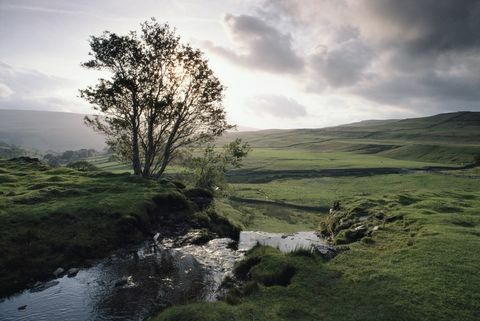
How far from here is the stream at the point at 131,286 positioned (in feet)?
61.7

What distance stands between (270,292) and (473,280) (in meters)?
11.9

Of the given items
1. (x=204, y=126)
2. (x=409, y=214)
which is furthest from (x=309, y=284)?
(x=204, y=126)

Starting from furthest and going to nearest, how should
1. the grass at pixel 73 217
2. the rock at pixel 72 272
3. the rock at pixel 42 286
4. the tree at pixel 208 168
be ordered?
the tree at pixel 208 168 → the grass at pixel 73 217 → the rock at pixel 72 272 → the rock at pixel 42 286

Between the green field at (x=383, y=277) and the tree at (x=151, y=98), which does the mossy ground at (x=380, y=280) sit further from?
the tree at (x=151, y=98)

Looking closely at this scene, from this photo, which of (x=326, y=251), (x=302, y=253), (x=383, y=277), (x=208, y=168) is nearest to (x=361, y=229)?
(x=326, y=251)

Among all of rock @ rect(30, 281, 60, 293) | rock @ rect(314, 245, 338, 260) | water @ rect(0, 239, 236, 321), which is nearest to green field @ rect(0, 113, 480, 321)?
rock @ rect(314, 245, 338, 260)

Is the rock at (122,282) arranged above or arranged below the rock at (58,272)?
below

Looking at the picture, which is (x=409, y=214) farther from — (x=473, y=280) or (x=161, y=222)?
(x=161, y=222)

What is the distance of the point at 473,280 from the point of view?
1973 cm

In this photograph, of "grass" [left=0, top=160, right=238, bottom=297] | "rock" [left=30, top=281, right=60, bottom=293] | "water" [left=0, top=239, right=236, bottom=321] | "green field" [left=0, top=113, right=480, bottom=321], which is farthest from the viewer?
"grass" [left=0, top=160, right=238, bottom=297]

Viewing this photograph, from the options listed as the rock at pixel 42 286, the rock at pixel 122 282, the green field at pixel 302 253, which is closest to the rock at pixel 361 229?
the green field at pixel 302 253

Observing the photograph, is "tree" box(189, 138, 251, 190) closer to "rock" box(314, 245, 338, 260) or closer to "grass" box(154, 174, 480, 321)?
"grass" box(154, 174, 480, 321)

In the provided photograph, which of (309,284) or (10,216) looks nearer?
(309,284)

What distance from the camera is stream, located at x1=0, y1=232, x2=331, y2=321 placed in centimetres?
1881
